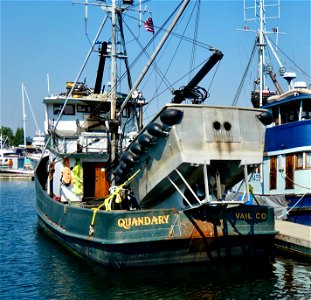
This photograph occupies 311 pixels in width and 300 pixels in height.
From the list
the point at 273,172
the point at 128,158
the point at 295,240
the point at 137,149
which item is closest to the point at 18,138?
the point at 273,172

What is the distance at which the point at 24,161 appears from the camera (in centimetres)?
9238

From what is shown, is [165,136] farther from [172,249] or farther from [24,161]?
[24,161]

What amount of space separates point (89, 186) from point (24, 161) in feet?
251

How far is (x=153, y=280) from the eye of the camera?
12227 mm

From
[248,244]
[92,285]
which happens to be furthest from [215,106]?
[92,285]

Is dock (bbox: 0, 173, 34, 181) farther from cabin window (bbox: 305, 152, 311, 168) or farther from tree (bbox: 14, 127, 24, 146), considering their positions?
cabin window (bbox: 305, 152, 311, 168)

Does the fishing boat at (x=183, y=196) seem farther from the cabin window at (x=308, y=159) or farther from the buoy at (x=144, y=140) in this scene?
the cabin window at (x=308, y=159)

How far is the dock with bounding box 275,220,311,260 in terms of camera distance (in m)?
14.3

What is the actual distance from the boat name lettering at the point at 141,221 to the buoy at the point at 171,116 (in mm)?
2458

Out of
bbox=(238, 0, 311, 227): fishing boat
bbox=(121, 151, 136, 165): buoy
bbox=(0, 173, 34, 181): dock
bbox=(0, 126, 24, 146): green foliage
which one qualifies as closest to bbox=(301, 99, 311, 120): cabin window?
bbox=(238, 0, 311, 227): fishing boat

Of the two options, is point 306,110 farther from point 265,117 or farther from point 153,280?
point 153,280

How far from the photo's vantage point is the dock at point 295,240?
14301 millimetres

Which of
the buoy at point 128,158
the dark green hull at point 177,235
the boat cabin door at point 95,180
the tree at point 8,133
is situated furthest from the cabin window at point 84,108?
the tree at point 8,133

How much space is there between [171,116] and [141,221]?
9.21ft
